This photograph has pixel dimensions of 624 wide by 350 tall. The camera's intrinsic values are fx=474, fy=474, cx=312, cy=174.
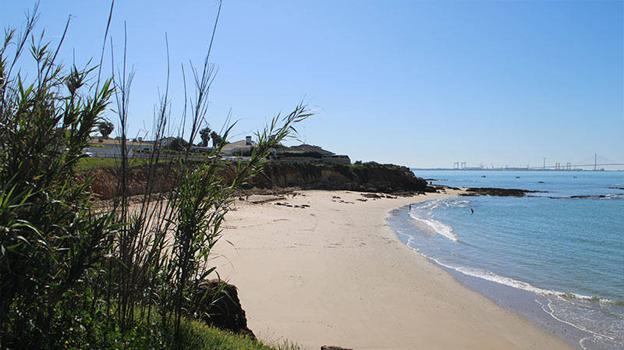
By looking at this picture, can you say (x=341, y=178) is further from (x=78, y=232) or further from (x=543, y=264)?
(x=78, y=232)

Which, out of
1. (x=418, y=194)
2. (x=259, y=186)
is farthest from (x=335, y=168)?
(x=259, y=186)

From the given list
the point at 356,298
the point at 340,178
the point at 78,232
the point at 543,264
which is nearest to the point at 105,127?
the point at 78,232

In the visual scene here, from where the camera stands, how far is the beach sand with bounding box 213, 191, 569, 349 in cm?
866

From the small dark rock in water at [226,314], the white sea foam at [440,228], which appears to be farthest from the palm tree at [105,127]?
the white sea foam at [440,228]

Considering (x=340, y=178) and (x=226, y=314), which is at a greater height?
(x=340, y=178)

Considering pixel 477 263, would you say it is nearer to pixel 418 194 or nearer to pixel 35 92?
pixel 35 92

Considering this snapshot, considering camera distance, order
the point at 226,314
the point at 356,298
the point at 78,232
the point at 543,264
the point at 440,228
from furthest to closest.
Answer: the point at 440,228 < the point at 543,264 < the point at 356,298 < the point at 226,314 < the point at 78,232

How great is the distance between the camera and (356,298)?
1096 cm

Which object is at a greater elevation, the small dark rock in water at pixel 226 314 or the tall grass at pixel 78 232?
the tall grass at pixel 78 232

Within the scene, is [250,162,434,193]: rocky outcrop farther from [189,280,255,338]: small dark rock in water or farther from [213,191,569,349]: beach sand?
[189,280,255,338]: small dark rock in water

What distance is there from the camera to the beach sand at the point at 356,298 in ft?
28.4

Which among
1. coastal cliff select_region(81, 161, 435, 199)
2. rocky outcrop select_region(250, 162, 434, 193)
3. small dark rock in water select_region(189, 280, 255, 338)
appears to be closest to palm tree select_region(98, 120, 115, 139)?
small dark rock in water select_region(189, 280, 255, 338)

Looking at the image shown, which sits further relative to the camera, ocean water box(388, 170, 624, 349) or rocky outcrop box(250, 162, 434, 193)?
rocky outcrop box(250, 162, 434, 193)

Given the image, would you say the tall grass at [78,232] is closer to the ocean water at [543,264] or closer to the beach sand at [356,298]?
the beach sand at [356,298]
